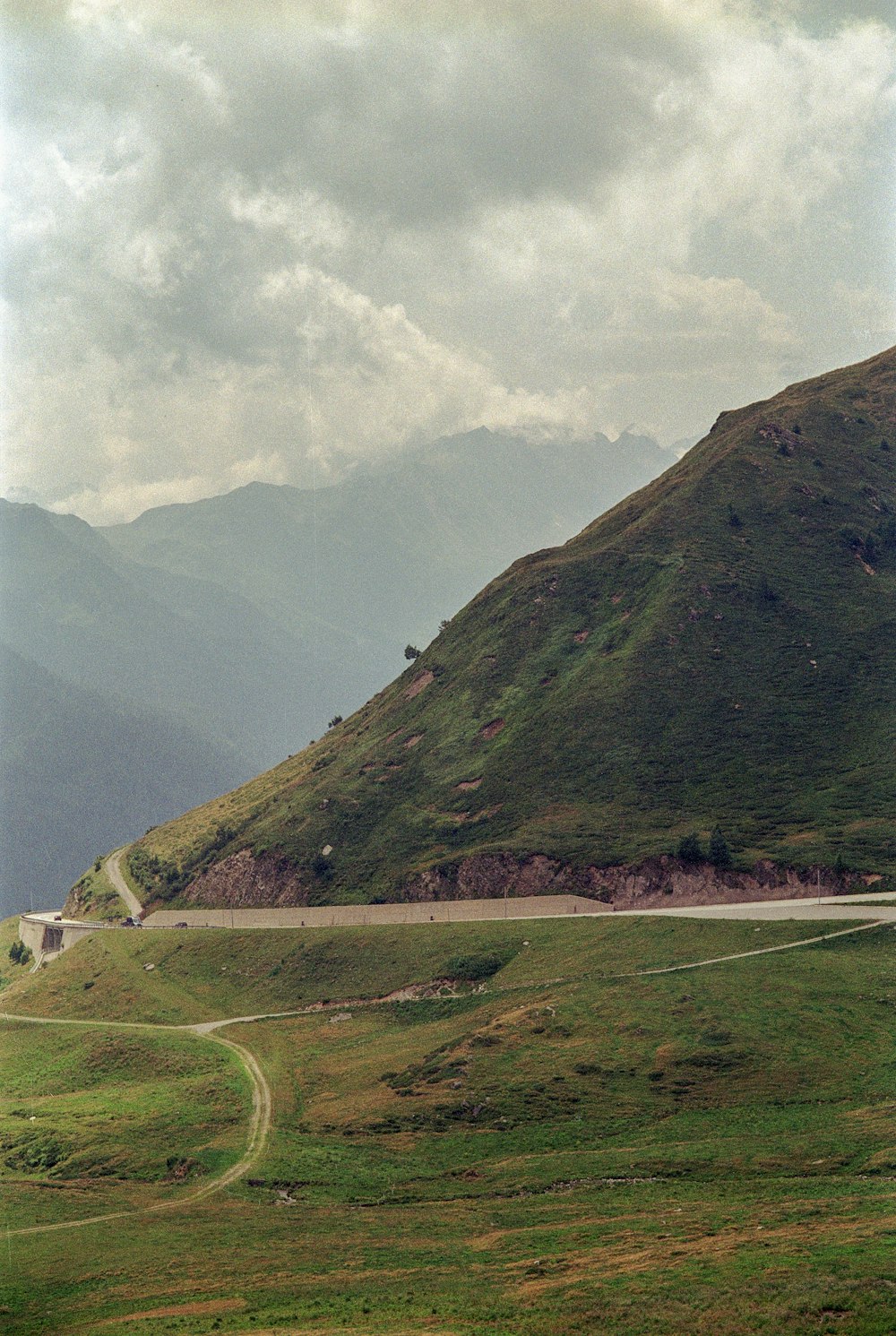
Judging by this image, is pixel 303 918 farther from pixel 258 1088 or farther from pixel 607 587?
pixel 607 587

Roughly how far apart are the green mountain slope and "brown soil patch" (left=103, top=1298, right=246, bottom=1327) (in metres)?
84.0

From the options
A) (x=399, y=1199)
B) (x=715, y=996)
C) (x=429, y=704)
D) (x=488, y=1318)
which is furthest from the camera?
(x=429, y=704)

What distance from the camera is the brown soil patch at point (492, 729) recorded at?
6407 inches

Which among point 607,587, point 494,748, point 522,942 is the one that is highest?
point 607,587

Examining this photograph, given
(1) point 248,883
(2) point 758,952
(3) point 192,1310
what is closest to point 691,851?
(2) point 758,952

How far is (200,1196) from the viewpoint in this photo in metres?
65.4

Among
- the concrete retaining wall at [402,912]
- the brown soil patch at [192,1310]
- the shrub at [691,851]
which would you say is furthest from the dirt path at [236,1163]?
the shrub at [691,851]

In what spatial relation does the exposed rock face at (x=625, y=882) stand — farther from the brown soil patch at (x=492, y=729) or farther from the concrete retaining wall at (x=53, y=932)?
the concrete retaining wall at (x=53, y=932)

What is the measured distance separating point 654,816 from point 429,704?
52227mm

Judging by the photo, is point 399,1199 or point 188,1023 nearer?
point 399,1199

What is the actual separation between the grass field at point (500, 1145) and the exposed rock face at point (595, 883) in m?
13.6

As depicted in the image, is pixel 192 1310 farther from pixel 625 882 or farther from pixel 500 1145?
pixel 625 882

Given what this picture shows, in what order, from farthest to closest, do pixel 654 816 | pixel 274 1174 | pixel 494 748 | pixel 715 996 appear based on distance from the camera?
pixel 494 748 → pixel 654 816 → pixel 715 996 → pixel 274 1174

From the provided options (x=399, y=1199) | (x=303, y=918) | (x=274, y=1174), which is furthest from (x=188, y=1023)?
(x=399, y=1199)
